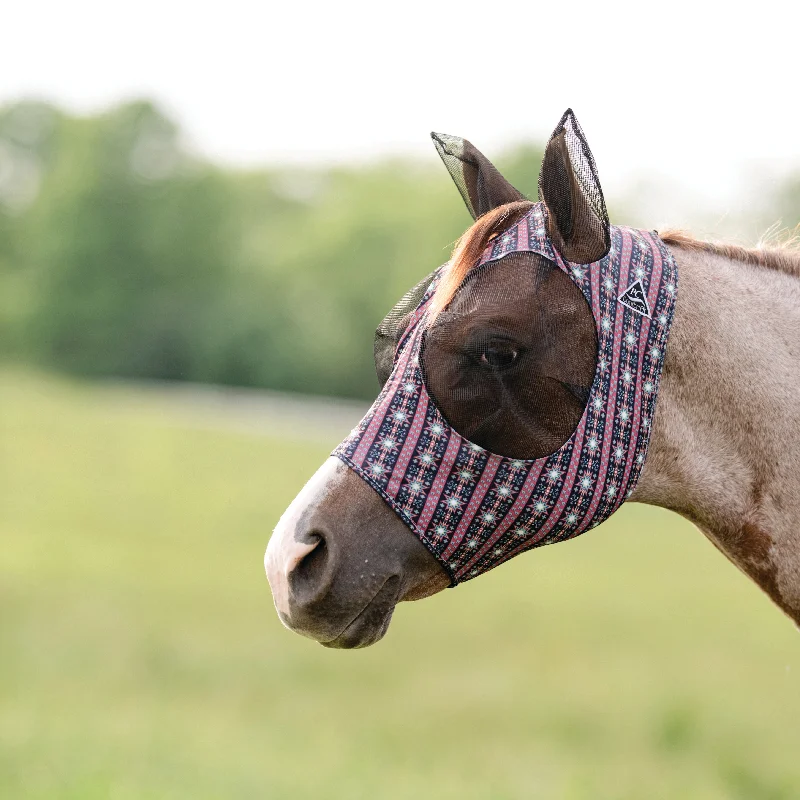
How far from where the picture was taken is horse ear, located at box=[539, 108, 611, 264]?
2531mm

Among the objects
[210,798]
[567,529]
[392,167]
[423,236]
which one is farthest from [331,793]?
[392,167]

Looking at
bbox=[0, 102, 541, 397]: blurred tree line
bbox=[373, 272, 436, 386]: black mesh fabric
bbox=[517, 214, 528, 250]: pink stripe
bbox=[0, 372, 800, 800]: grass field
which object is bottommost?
bbox=[0, 102, 541, 397]: blurred tree line

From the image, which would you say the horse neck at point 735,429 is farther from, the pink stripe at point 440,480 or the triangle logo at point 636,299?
the pink stripe at point 440,480

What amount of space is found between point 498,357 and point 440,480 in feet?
1.15

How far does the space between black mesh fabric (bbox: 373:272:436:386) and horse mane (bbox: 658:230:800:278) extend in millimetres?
727

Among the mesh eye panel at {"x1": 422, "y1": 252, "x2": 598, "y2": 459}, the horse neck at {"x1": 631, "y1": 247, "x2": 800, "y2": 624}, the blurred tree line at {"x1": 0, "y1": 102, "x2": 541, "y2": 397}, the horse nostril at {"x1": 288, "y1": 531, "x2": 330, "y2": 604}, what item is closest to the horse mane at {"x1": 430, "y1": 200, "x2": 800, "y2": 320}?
the mesh eye panel at {"x1": 422, "y1": 252, "x2": 598, "y2": 459}

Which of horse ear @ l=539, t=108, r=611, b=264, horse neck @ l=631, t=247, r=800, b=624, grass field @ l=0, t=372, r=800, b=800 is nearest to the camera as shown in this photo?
horse ear @ l=539, t=108, r=611, b=264

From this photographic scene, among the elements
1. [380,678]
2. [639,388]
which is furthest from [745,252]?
[380,678]

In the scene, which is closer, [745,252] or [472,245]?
[472,245]

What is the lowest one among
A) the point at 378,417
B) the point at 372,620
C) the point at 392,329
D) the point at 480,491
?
the point at 372,620

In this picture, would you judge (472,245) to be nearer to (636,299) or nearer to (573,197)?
(573,197)

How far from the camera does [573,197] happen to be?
258cm

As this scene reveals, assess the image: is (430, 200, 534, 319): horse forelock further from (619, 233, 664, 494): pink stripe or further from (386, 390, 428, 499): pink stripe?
(619, 233, 664, 494): pink stripe

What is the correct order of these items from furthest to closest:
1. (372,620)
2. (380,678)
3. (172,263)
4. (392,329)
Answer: (172,263) < (380,678) < (392,329) < (372,620)
